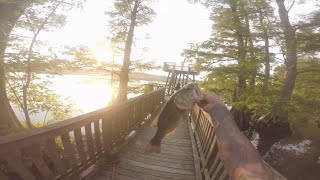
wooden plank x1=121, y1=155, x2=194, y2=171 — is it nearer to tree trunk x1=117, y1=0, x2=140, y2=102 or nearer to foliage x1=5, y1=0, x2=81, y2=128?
foliage x1=5, y1=0, x2=81, y2=128

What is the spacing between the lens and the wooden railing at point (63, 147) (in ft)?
8.51

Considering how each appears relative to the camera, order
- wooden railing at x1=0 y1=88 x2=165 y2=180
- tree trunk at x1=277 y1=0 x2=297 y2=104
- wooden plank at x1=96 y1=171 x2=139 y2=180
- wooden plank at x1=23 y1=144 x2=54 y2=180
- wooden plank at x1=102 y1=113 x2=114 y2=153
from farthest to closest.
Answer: tree trunk at x1=277 y1=0 x2=297 y2=104 → wooden plank at x1=102 y1=113 x2=114 y2=153 → wooden plank at x1=96 y1=171 x2=139 y2=180 → wooden plank at x1=23 y1=144 x2=54 y2=180 → wooden railing at x1=0 y1=88 x2=165 y2=180

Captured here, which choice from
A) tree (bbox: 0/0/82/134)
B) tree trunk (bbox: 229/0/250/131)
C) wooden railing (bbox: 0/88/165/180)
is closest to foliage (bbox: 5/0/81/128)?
tree (bbox: 0/0/82/134)

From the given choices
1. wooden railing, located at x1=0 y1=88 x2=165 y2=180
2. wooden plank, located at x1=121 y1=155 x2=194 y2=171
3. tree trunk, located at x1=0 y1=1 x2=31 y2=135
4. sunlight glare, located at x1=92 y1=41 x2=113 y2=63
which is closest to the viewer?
wooden railing, located at x1=0 y1=88 x2=165 y2=180

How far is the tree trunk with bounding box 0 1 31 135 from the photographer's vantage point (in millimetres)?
7633

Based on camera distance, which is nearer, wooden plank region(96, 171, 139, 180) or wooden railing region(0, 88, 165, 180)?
wooden railing region(0, 88, 165, 180)

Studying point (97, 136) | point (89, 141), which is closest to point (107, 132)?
point (97, 136)

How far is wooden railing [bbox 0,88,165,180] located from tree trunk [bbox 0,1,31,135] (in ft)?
13.4

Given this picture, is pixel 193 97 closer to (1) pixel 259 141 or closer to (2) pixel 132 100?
(2) pixel 132 100

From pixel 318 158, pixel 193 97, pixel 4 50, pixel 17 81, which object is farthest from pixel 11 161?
pixel 318 158

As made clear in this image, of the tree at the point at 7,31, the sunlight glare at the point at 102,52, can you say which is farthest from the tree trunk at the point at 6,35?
the sunlight glare at the point at 102,52

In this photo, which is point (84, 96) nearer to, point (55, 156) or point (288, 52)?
point (288, 52)

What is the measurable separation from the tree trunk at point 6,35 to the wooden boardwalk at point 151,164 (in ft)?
13.9

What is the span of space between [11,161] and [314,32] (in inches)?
502
